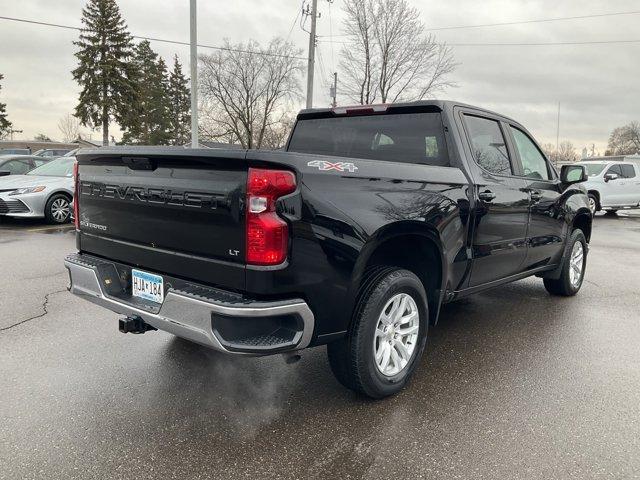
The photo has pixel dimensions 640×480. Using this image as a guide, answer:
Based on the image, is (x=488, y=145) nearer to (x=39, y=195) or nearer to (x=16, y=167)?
(x=39, y=195)

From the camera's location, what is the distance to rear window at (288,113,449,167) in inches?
149

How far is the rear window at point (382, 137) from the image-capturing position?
378 cm

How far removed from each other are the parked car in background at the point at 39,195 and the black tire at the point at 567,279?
373 inches

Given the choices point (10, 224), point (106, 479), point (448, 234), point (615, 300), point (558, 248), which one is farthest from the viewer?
point (10, 224)

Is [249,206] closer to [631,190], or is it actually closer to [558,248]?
[558,248]

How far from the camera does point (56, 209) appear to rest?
34.6ft

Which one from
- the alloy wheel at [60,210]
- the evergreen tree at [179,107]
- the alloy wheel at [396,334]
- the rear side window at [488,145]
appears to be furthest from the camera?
the evergreen tree at [179,107]

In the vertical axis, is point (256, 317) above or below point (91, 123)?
below

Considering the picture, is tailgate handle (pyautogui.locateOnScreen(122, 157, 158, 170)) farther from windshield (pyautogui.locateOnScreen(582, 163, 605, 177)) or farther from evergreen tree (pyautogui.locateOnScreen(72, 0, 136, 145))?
evergreen tree (pyautogui.locateOnScreen(72, 0, 136, 145))

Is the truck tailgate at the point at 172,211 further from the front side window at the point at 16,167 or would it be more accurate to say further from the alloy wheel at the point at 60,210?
the front side window at the point at 16,167

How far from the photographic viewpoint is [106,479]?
2.33 m

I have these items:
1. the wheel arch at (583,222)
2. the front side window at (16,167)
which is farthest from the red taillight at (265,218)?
the front side window at (16,167)

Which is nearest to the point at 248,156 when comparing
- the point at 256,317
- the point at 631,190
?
the point at 256,317

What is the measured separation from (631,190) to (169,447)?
58.5 feet
